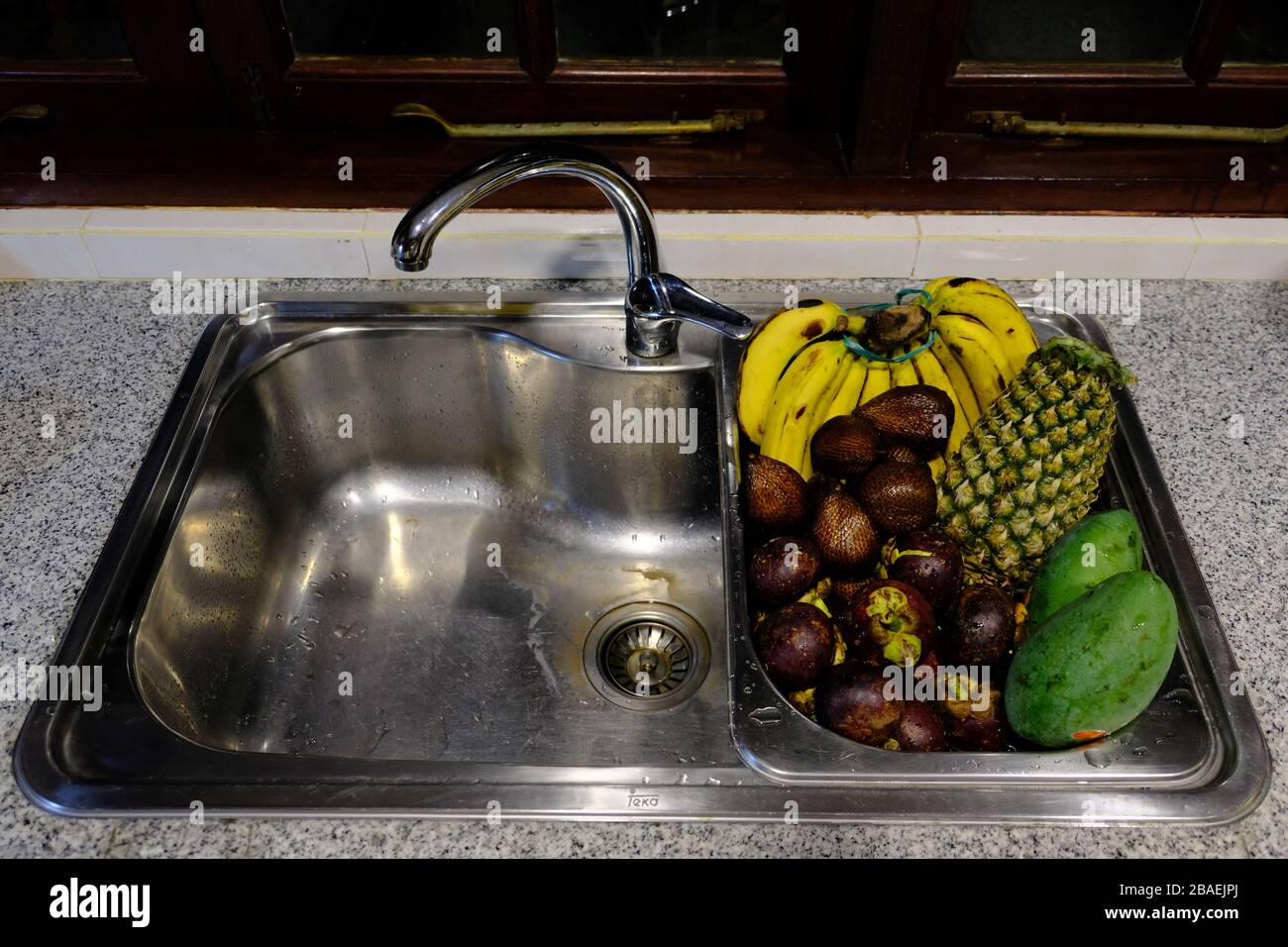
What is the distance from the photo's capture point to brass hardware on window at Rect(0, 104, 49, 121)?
1.30m

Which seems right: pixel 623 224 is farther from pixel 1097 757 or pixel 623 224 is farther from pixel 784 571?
pixel 1097 757

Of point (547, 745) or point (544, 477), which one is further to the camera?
point (544, 477)

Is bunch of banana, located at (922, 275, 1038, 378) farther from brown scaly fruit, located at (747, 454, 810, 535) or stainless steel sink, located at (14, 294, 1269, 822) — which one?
brown scaly fruit, located at (747, 454, 810, 535)

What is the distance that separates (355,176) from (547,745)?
80 cm

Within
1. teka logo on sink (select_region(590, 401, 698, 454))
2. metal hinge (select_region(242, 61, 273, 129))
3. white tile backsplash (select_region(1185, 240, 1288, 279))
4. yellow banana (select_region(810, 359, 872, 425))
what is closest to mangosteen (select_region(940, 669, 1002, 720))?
yellow banana (select_region(810, 359, 872, 425))

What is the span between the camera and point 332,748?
1.05m

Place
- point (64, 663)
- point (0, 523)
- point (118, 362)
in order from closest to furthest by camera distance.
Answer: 1. point (64, 663)
2. point (0, 523)
3. point (118, 362)

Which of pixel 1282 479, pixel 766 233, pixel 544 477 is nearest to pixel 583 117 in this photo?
pixel 766 233

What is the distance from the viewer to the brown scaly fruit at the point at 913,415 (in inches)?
38.6

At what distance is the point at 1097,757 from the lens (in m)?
0.79

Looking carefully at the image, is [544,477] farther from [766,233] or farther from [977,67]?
[977,67]

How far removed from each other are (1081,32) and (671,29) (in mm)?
526

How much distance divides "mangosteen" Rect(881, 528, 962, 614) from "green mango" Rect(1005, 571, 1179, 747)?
10cm
